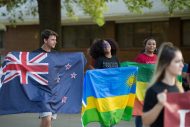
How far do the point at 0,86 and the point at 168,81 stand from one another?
4.99 metres

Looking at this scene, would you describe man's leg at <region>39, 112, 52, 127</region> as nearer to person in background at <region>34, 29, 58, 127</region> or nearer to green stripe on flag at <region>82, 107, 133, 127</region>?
person in background at <region>34, 29, 58, 127</region>

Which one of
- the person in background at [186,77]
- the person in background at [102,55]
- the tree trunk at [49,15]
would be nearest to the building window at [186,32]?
the tree trunk at [49,15]

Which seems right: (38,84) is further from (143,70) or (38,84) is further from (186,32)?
(186,32)

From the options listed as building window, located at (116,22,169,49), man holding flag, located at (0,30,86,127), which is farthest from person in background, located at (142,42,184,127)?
building window, located at (116,22,169,49)

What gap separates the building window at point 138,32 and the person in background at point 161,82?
51.8 feet

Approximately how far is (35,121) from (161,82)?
774cm

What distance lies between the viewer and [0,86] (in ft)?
27.4

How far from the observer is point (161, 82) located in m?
3.90

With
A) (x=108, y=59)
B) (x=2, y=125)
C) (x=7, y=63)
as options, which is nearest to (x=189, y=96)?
(x=108, y=59)

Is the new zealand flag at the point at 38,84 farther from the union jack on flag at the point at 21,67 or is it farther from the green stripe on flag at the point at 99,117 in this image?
the green stripe on flag at the point at 99,117

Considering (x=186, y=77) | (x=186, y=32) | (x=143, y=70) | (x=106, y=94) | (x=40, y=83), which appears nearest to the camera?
(x=40, y=83)

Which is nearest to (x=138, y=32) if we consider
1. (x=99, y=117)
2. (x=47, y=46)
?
(x=99, y=117)

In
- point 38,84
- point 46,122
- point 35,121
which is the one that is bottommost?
point 35,121

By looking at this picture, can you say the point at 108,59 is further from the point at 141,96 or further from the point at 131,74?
the point at 141,96
